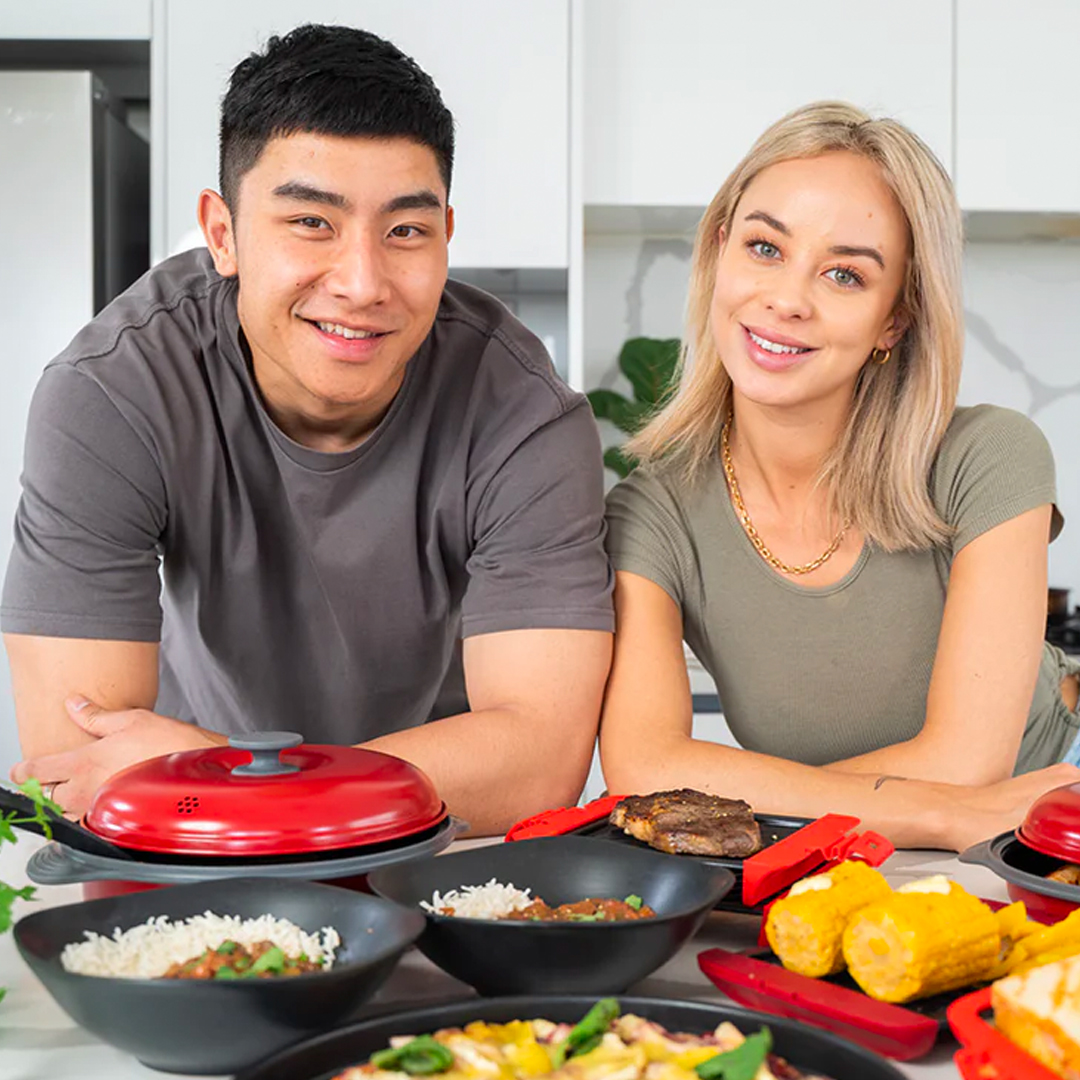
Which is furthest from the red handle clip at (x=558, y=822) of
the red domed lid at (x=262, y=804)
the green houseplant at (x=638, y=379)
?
the green houseplant at (x=638, y=379)

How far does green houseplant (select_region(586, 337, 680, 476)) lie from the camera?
336 centimetres

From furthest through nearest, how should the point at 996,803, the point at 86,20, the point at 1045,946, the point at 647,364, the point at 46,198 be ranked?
the point at 647,364, the point at 86,20, the point at 46,198, the point at 996,803, the point at 1045,946

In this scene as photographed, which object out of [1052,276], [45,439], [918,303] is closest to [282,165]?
[45,439]

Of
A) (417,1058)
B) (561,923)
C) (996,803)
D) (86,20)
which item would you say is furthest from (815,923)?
(86,20)

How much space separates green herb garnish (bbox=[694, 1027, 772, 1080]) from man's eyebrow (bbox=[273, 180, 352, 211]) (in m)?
1.04

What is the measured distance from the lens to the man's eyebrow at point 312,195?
1421mm

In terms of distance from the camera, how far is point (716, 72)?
3.13 m

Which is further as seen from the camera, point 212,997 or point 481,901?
point 481,901

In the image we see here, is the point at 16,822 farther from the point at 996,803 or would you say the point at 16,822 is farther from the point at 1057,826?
the point at 996,803

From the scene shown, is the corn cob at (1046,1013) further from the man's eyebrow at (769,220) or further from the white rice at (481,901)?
the man's eyebrow at (769,220)

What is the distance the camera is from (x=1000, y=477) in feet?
5.38

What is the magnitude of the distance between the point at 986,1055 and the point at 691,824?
0.37m

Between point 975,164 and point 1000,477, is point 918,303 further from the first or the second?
point 975,164

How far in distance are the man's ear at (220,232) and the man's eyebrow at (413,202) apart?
22cm
